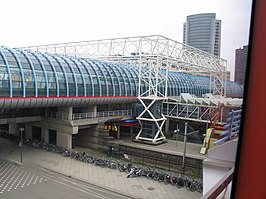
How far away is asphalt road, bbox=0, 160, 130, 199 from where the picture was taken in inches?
342

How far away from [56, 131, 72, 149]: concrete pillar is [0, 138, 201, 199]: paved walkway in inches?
48.9

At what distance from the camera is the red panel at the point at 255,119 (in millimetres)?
1130

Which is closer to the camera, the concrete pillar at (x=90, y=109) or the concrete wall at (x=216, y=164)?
the concrete wall at (x=216, y=164)

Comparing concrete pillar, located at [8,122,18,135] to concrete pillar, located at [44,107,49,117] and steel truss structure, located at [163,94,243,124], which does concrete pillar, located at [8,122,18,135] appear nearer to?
concrete pillar, located at [44,107,49,117]

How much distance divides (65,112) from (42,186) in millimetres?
5970

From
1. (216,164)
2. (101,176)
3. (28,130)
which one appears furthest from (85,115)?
(216,164)

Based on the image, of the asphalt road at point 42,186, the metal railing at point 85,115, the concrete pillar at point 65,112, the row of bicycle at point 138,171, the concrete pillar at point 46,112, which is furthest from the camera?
the concrete pillar at point 46,112

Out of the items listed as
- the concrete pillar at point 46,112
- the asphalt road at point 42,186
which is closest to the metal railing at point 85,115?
the concrete pillar at point 46,112

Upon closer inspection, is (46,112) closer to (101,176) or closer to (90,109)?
(90,109)

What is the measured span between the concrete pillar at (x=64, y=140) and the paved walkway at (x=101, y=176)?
1.24 m

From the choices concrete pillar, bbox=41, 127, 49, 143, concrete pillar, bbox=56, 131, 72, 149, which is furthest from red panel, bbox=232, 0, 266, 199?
concrete pillar, bbox=41, 127, 49, 143

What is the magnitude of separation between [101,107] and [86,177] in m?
7.16

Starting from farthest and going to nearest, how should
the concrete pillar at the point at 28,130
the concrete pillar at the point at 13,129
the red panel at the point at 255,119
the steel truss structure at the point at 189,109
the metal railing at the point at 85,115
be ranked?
the concrete pillar at the point at 13,129 → the concrete pillar at the point at 28,130 → the steel truss structure at the point at 189,109 → the metal railing at the point at 85,115 → the red panel at the point at 255,119

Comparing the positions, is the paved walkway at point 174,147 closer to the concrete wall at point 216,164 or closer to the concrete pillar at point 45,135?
the concrete pillar at point 45,135
